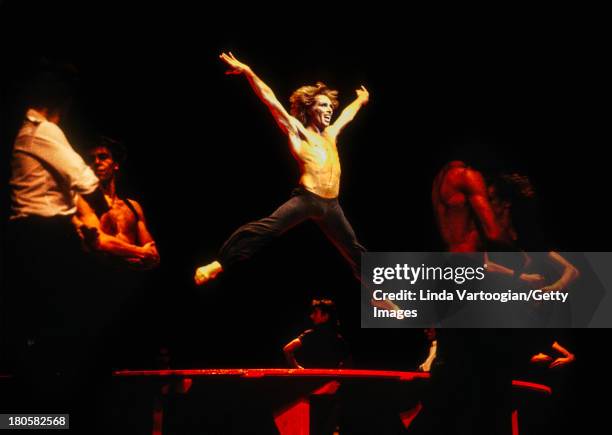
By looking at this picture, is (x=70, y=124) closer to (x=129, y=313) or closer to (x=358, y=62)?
(x=129, y=313)

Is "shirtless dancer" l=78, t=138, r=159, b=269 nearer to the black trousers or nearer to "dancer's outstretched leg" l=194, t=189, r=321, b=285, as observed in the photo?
"dancer's outstretched leg" l=194, t=189, r=321, b=285

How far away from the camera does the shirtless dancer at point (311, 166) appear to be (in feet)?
20.3

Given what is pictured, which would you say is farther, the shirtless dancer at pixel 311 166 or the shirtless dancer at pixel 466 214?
the shirtless dancer at pixel 311 166

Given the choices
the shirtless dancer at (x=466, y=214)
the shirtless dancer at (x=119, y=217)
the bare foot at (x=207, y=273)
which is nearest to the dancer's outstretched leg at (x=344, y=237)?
the shirtless dancer at (x=466, y=214)

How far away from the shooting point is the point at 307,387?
4840mm

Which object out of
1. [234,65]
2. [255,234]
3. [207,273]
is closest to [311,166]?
[255,234]

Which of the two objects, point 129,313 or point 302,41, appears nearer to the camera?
point 129,313

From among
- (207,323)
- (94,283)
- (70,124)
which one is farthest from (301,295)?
(70,124)

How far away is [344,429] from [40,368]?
2043mm

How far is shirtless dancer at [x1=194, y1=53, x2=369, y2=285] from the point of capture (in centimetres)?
620

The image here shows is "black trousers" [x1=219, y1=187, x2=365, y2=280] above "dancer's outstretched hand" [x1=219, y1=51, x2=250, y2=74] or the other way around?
the other way around

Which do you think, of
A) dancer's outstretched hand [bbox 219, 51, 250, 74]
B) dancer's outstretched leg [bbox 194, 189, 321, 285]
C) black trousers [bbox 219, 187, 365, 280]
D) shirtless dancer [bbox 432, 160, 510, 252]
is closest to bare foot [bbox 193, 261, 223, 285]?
dancer's outstretched leg [bbox 194, 189, 321, 285]

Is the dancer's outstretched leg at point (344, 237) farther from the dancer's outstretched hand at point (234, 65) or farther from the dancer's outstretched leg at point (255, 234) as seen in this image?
the dancer's outstretched hand at point (234, 65)

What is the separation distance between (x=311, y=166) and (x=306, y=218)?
0.42 meters
